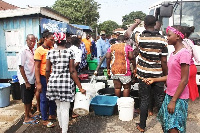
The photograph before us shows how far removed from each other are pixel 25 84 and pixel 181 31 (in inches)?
134

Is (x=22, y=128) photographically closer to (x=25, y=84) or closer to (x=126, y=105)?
(x=25, y=84)

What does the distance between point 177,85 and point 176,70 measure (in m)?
0.21

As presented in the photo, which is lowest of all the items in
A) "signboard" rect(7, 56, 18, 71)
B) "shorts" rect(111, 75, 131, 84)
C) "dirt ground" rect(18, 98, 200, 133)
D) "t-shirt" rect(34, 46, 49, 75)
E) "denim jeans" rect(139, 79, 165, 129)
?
"dirt ground" rect(18, 98, 200, 133)

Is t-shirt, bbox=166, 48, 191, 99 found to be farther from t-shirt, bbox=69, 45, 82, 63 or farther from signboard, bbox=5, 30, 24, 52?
signboard, bbox=5, 30, 24, 52

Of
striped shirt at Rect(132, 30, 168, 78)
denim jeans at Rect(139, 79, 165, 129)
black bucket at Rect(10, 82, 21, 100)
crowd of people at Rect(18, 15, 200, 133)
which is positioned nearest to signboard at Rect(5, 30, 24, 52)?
black bucket at Rect(10, 82, 21, 100)

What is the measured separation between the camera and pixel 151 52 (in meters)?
4.14

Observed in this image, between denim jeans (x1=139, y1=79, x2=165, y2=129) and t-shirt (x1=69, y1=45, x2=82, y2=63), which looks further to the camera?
t-shirt (x1=69, y1=45, x2=82, y2=63)

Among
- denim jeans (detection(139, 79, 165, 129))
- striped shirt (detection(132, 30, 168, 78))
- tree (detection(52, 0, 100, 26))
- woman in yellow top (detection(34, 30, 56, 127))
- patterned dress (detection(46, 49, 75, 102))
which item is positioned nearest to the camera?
patterned dress (detection(46, 49, 75, 102))

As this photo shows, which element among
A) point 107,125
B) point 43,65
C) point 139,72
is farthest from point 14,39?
point 139,72

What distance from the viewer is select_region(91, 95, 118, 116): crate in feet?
16.9

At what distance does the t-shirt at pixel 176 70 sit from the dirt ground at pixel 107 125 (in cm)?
181

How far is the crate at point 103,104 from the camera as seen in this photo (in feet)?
16.9

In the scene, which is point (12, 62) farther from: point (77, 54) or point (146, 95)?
point (146, 95)

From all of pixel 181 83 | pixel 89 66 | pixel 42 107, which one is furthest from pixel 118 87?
pixel 89 66
